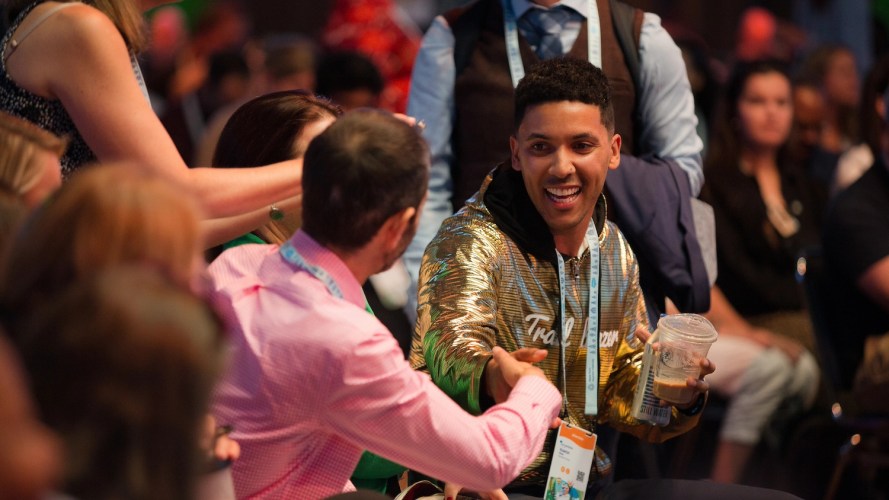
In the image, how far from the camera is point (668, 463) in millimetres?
4480

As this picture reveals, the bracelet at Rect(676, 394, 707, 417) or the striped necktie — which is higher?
the striped necktie

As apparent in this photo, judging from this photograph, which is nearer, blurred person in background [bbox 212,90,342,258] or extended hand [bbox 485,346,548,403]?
extended hand [bbox 485,346,548,403]

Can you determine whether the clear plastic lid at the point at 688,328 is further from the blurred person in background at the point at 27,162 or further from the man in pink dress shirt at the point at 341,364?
the blurred person in background at the point at 27,162

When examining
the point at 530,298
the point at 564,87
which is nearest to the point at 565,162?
the point at 564,87

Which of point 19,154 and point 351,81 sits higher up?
point 19,154

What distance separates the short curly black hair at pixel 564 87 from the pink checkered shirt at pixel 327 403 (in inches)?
32.7

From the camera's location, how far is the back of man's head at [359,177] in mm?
2135

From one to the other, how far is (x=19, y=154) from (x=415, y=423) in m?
0.80

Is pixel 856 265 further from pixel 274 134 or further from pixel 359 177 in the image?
pixel 359 177

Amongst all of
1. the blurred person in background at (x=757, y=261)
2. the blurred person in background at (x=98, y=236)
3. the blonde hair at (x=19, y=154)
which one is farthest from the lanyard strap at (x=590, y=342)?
the blurred person in background at (x=757, y=261)

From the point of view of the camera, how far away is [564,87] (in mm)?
2834

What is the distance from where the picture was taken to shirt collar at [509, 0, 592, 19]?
344 centimetres

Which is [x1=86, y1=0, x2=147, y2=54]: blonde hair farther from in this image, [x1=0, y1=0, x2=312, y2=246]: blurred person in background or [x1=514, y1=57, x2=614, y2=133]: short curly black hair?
[x1=514, y1=57, x2=614, y2=133]: short curly black hair

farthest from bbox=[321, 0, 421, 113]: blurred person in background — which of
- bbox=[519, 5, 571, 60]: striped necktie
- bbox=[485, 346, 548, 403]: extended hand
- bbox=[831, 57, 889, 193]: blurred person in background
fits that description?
bbox=[485, 346, 548, 403]: extended hand
